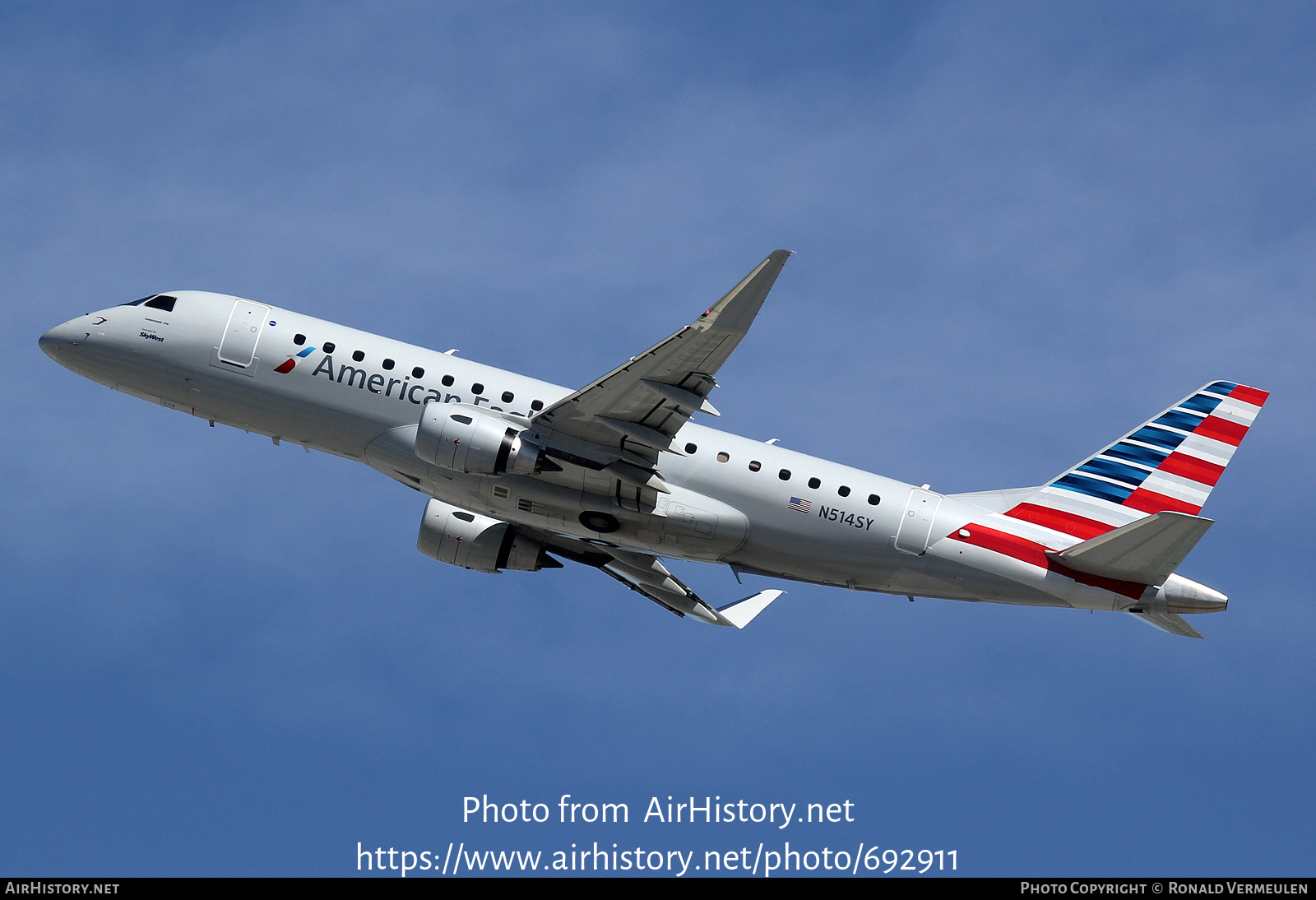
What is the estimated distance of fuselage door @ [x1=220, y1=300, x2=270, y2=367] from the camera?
113ft

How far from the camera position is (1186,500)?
37188mm

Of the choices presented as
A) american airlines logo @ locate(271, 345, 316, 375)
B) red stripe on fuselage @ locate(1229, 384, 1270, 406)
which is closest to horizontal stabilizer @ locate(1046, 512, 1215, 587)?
red stripe on fuselage @ locate(1229, 384, 1270, 406)

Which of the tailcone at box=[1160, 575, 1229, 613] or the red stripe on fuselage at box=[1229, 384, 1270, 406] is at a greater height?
the red stripe on fuselage at box=[1229, 384, 1270, 406]

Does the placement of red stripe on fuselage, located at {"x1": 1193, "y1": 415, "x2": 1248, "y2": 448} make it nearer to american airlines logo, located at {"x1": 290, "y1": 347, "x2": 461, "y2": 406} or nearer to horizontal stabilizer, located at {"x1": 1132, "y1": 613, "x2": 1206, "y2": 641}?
horizontal stabilizer, located at {"x1": 1132, "y1": 613, "x2": 1206, "y2": 641}

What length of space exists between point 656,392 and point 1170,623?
16.0 meters

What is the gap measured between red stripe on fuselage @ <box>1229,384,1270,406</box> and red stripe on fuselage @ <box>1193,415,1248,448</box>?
2.74 ft

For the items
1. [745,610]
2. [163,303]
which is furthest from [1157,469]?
[163,303]

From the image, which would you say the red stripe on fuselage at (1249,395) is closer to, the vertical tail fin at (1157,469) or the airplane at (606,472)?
the vertical tail fin at (1157,469)

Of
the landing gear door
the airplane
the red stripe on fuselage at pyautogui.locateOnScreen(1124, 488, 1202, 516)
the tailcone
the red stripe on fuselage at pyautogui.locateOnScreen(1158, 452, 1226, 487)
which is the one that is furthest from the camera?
the red stripe on fuselage at pyautogui.locateOnScreen(1158, 452, 1226, 487)

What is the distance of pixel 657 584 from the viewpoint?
130ft

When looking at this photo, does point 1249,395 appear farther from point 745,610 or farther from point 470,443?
point 470,443

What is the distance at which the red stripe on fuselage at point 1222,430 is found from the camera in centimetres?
3775
